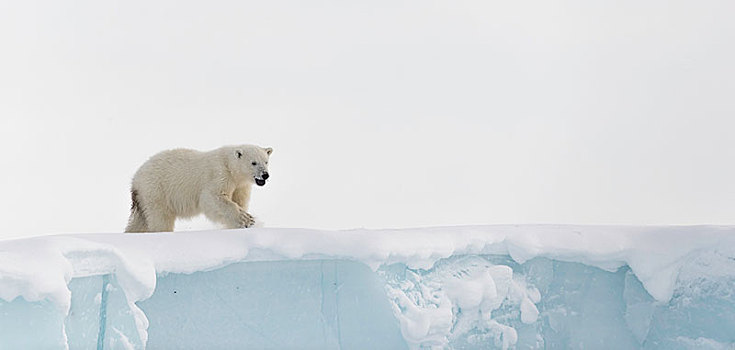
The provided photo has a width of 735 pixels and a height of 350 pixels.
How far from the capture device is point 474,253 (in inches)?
139

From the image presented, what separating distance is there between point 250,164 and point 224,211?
0.31 metres

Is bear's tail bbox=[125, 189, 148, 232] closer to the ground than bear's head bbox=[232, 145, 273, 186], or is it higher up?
closer to the ground

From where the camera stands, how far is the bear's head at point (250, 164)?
178 inches

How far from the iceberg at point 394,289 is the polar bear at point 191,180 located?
49.7 inches

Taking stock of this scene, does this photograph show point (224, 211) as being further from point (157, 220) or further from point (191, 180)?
point (157, 220)

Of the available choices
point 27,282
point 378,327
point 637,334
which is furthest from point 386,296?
point 27,282

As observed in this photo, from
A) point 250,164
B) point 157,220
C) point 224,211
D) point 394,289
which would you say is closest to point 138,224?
point 157,220

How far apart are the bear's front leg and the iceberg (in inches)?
42.5

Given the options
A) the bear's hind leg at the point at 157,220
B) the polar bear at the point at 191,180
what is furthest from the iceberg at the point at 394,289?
the bear's hind leg at the point at 157,220

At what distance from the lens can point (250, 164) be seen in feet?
14.8

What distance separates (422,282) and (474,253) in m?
0.26

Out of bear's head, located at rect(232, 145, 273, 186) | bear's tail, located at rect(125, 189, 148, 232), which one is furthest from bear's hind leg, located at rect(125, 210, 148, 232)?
bear's head, located at rect(232, 145, 273, 186)

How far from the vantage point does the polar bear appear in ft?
14.6

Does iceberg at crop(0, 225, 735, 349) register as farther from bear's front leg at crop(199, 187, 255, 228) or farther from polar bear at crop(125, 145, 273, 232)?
polar bear at crop(125, 145, 273, 232)
